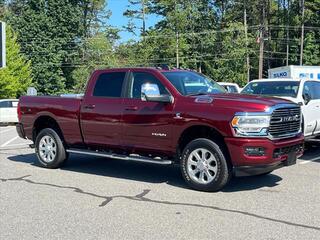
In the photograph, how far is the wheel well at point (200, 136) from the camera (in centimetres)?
783

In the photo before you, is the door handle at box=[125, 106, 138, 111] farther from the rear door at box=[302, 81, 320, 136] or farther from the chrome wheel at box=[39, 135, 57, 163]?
the rear door at box=[302, 81, 320, 136]

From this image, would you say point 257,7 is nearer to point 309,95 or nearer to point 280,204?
point 309,95

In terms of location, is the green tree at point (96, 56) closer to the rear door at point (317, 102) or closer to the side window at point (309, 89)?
the rear door at point (317, 102)

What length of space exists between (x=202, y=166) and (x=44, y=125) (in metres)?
4.22

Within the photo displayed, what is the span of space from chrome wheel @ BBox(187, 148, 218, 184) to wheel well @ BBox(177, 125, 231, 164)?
23 cm

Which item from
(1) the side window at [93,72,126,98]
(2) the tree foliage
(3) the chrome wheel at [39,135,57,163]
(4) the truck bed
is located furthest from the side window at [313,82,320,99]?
(2) the tree foliage

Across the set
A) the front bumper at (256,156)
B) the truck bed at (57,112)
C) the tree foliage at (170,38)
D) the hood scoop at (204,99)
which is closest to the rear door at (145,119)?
the hood scoop at (204,99)

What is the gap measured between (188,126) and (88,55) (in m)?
58.3

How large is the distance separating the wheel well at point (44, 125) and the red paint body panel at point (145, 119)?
0.11 meters

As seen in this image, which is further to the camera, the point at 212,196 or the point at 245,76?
the point at 245,76

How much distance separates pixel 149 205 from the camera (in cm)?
704

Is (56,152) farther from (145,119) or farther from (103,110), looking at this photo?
(145,119)

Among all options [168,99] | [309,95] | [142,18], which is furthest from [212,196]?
[142,18]

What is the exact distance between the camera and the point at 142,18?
6956cm
